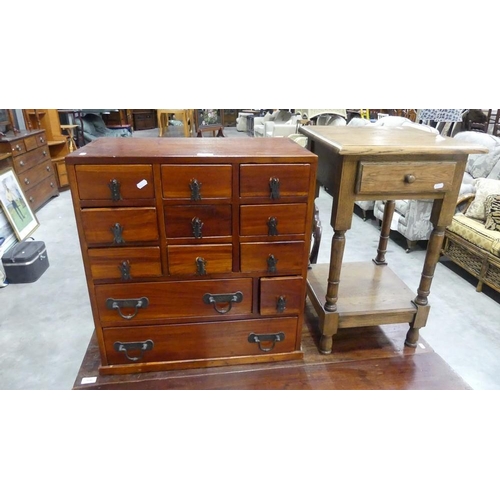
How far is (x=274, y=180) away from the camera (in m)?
1.13

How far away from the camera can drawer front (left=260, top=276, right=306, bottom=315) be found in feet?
4.20

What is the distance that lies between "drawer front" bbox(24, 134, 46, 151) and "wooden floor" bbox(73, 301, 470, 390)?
3.30 meters

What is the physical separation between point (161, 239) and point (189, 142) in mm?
371

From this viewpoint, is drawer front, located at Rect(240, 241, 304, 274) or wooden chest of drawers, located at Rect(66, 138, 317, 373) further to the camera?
drawer front, located at Rect(240, 241, 304, 274)

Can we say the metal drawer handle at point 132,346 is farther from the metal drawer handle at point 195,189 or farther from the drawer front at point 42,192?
the drawer front at point 42,192

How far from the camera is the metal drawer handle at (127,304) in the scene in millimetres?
1222

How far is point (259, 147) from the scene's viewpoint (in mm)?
1237

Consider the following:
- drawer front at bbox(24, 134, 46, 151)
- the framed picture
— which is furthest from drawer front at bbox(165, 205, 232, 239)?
drawer front at bbox(24, 134, 46, 151)

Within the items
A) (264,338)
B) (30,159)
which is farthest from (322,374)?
(30,159)

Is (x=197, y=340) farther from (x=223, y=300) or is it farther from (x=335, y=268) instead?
(x=335, y=268)

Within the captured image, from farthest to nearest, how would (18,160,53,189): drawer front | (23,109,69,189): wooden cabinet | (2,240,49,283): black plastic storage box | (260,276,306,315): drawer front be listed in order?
(23,109,69,189): wooden cabinet, (18,160,53,189): drawer front, (2,240,49,283): black plastic storage box, (260,276,306,315): drawer front

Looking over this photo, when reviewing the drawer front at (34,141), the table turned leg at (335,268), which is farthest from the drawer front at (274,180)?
the drawer front at (34,141)

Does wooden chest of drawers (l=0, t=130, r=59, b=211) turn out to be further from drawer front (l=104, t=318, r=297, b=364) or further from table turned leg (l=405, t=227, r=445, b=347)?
table turned leg (l=405, t=227, r=445, b=347)

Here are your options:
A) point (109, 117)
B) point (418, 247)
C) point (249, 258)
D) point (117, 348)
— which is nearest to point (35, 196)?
point (117, 348)
